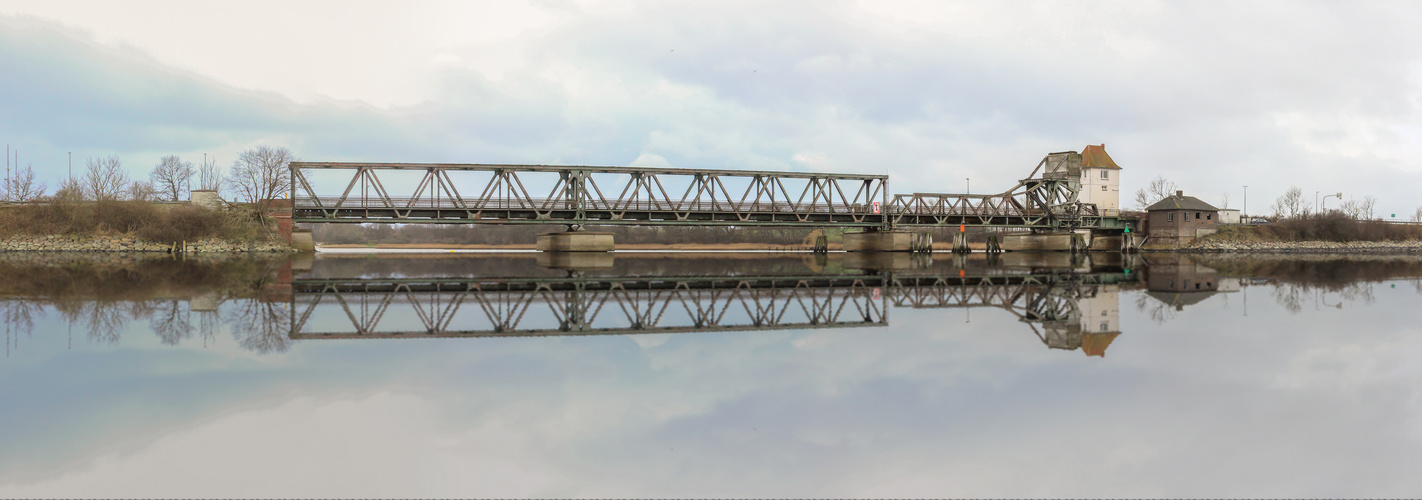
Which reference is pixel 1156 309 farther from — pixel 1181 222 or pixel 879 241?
pixel 1181 222

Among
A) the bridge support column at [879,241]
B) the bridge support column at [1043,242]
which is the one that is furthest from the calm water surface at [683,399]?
the bridge support column at [1043,242]

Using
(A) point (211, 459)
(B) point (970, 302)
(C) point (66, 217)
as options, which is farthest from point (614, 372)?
(C) point (66, 217)

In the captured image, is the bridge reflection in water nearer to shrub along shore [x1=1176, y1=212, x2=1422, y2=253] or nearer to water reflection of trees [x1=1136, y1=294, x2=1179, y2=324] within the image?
water reflection of trees [x1=1136, y1=294, x2=1179, y2=324]

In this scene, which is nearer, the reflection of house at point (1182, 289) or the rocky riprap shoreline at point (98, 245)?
the reflection of house at point (1182, 289)

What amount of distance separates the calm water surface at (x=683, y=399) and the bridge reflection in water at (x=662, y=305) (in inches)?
6.9

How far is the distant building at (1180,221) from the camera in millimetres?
80938

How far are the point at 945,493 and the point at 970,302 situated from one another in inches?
541

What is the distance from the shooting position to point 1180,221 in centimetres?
8112

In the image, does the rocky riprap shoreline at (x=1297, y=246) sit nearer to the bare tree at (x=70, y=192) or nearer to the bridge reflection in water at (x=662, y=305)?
the bridge reflection in water at (x=662, y=305)

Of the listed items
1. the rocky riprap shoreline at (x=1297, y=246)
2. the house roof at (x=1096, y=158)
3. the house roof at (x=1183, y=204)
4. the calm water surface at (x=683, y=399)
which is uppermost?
the house roof at (x=1096, y=158)

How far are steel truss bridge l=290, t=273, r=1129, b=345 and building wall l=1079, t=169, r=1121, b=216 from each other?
75.8m

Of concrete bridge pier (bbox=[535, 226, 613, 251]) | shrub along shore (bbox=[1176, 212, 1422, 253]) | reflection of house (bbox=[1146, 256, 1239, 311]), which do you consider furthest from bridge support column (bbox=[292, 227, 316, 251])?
shrub along shore (bbox=[1176, 212, 1422, 253])

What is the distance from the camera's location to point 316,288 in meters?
21.2

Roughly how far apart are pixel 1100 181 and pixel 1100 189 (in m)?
1.10
